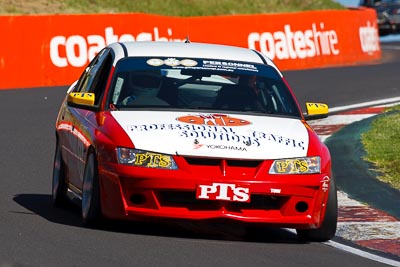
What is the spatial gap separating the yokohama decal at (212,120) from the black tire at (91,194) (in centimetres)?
70

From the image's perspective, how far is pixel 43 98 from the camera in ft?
71.9

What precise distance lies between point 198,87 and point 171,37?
17414mm

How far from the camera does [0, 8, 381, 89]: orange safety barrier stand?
79.8 ft

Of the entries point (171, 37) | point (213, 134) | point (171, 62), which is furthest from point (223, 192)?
point (171, 37)

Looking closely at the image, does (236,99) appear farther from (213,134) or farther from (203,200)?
(203,200)

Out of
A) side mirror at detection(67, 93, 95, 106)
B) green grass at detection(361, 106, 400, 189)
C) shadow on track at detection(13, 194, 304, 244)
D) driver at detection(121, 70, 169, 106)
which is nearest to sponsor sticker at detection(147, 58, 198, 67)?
driver at detection(121, 70, 169, 106)

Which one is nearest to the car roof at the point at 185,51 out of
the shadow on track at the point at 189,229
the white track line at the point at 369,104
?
the shadow on track at the point at 189,229

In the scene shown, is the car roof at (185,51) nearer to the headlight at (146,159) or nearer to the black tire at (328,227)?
the headlight at (146,159)

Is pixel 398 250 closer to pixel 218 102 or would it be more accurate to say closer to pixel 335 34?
pixel 218 102

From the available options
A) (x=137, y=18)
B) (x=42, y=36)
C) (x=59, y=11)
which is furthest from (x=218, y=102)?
(x=59, y=11)

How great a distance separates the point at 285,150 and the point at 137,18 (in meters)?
17.9

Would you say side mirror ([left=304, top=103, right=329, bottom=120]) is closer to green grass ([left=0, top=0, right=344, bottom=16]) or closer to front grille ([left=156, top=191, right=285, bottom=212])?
front grille ([left=156, top=191, right=285, bottom=212])

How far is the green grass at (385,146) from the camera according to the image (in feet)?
42.5

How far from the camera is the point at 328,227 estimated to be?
9227 mm
